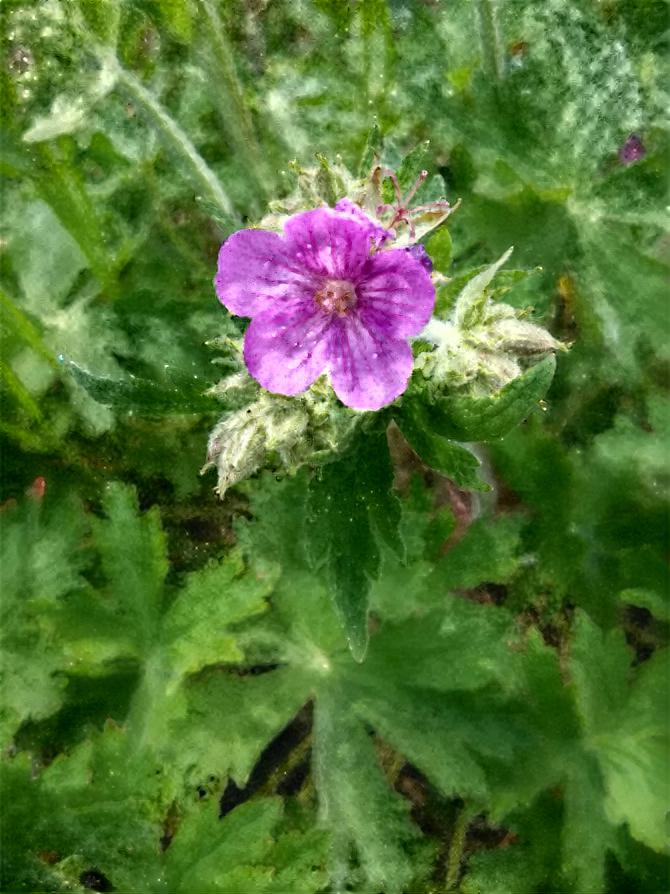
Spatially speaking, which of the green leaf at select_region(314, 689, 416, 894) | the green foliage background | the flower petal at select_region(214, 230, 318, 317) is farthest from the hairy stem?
the green leaf at select_region(314, 689, 416, 894)

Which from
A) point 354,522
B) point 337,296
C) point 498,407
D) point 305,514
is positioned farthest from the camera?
point 305,514

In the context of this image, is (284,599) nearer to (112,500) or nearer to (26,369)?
(112,500)

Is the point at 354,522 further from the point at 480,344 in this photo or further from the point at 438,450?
the point at 480,344

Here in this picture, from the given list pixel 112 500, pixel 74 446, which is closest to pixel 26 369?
pixel 74 446

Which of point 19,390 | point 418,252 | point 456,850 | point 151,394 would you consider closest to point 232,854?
Answer: point 456,850

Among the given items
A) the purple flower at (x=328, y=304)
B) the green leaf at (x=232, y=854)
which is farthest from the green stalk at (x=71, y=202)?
the green leaf at (x=232, y=854)
